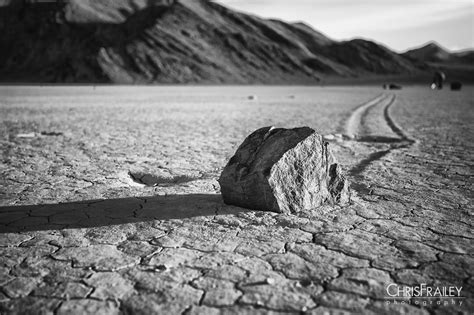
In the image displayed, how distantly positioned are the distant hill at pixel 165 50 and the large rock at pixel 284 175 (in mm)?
55945

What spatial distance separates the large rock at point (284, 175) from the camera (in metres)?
3.18

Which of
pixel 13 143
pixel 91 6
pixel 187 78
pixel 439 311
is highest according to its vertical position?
pixel 91 6

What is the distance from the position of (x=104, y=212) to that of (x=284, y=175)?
1.72 m

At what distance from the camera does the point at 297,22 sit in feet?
360

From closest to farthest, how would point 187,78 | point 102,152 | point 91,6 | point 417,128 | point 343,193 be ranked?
point 343,193, point 102,152, point 417,128, point 187,78, point 91,6

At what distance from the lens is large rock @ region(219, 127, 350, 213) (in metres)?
3.18

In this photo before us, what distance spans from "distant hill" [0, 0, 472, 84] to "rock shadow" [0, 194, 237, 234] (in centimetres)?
5546

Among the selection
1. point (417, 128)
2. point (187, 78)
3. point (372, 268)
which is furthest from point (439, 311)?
point (187, 78)

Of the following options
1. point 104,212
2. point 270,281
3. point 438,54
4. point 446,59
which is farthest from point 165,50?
point 438,54

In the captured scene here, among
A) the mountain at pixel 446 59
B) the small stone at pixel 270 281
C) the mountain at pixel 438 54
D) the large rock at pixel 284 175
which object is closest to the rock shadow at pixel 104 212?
the large rock at pixel 284 175

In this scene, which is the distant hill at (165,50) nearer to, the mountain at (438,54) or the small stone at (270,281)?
the small stone at (270,281)

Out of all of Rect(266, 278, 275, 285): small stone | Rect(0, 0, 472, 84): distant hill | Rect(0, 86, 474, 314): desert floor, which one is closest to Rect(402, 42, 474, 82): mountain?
Rect(0, 0, 472, 84): distant hill

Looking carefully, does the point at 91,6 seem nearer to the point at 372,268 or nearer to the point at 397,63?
the point at 397,63

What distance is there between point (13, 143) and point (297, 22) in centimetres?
11332
